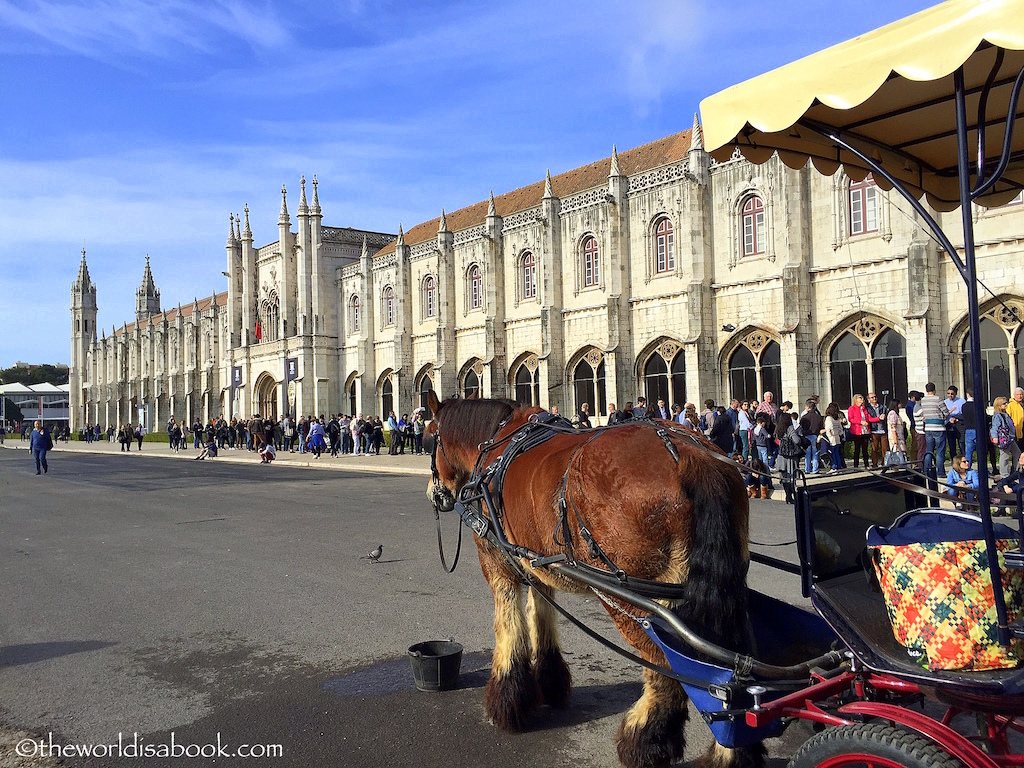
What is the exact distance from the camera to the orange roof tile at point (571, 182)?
29859 mm

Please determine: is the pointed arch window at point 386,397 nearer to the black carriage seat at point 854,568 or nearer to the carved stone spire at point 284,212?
the carved stone spire at point 284,212

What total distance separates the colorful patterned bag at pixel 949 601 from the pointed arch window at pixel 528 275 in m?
29.7

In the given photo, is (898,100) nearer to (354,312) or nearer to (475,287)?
(475,287)

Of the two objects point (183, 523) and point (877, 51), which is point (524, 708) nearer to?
point (877, 51)

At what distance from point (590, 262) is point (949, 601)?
91.8 ft

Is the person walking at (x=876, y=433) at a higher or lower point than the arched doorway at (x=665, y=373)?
lower

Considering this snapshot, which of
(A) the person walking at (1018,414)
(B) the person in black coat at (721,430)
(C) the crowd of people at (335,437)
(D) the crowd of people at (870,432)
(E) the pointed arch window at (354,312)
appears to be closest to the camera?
(D) the crowd of people at (870,432)

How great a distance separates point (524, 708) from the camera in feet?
13.6

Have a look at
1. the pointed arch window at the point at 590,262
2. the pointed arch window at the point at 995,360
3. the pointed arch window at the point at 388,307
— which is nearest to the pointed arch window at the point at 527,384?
the pointed arch window at the point at 590,262

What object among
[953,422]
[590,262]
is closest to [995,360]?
[953,422]

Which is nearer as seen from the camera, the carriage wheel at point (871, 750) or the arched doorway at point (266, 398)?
the carriage wheel at point (871, 750)

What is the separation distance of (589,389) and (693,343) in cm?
617

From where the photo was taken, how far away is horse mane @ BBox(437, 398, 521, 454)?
16.8ft

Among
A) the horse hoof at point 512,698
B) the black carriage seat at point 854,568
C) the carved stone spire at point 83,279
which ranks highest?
the carved stone spire at point 83,279
